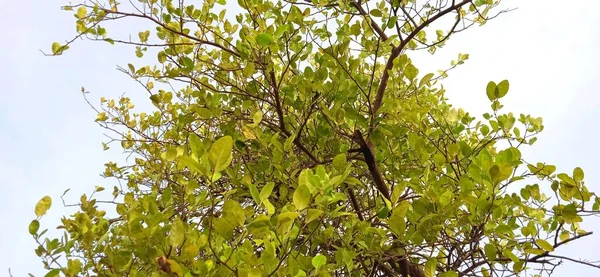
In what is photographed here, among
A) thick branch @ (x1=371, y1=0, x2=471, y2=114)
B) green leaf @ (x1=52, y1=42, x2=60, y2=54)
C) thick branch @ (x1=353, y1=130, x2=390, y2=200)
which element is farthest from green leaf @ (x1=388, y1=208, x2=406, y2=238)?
green leaf @ (x1=52, y1=42, x2=60, y2=54)

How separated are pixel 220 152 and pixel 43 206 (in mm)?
800

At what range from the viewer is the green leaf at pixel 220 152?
103cm

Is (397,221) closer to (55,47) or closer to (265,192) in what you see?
(265,192)

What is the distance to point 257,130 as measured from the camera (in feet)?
6.15

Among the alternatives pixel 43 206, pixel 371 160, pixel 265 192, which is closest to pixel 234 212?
pixel 265 192

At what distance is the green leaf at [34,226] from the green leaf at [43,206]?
0.03m

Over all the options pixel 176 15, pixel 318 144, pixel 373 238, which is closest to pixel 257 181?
pixel 318 144

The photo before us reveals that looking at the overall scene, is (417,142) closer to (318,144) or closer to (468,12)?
(318,144)

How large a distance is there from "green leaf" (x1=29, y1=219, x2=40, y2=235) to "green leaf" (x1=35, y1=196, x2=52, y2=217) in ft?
0.08

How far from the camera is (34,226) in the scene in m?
1.45

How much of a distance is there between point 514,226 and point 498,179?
0.58 metres

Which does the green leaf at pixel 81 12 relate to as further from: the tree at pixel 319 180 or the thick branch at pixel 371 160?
the thick branch at pixel 371 160

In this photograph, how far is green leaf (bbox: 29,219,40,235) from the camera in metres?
1.44

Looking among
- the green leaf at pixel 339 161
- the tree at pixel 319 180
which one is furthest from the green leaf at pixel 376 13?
the green leaf at pixel 339 161
